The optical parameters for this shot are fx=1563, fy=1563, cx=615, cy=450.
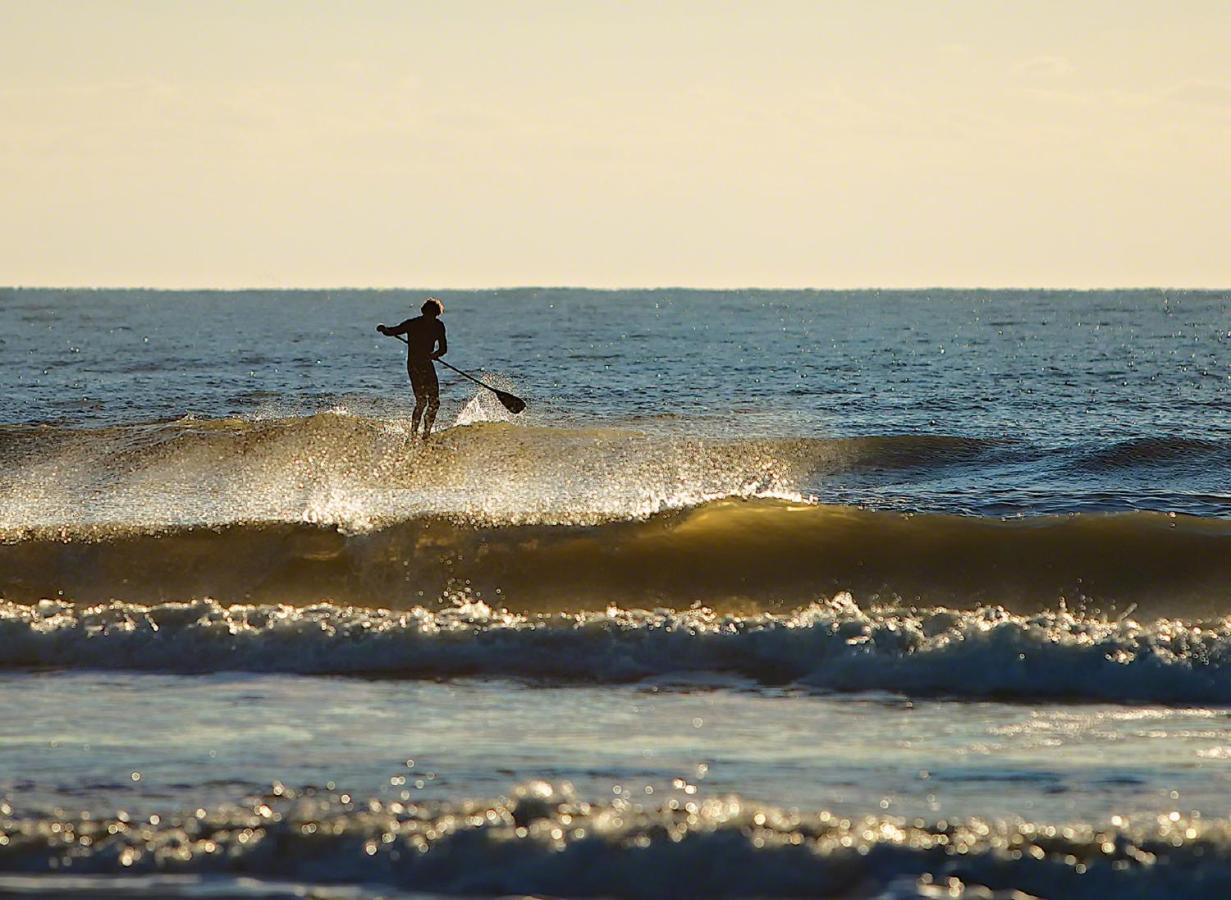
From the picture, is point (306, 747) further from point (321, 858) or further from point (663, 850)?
point (663, 850)

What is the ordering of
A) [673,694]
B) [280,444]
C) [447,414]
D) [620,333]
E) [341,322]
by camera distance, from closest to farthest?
[673,694] < [280,444] < [447,414] < [620,333] < [341,322]

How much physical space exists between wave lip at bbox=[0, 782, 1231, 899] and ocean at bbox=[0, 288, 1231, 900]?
2cm

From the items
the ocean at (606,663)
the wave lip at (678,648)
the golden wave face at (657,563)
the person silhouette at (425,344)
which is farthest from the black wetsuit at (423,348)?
the wave lip at (678,648)

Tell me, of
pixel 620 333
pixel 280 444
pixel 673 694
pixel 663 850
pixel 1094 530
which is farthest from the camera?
pixel 620 333

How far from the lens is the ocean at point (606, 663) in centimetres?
703

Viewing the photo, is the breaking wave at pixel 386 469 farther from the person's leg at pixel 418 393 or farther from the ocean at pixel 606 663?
the person's leg at pixel 418 393

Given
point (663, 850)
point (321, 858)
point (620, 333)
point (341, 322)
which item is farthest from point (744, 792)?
point (341, 322)

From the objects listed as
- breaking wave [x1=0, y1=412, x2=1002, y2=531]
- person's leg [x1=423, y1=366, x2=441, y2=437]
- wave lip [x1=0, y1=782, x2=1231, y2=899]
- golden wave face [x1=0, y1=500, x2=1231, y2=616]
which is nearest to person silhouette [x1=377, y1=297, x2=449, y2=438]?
person's leg [x1=423, y1=366, x2=441, y2=437]

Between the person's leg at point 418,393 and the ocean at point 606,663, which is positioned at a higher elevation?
the person's leg at point 418,393

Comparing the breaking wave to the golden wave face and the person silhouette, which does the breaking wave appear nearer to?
the golden wave face

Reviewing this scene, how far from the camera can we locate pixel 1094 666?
1079 cm

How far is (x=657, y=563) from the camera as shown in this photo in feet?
47.2

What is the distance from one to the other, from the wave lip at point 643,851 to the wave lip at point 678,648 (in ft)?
11.1

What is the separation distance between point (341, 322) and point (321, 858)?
3706 inches
